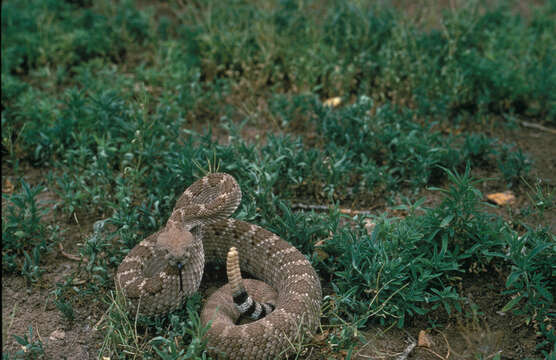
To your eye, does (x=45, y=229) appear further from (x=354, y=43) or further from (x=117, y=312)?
(x=354, y=43)

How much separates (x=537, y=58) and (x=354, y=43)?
248 centimetres

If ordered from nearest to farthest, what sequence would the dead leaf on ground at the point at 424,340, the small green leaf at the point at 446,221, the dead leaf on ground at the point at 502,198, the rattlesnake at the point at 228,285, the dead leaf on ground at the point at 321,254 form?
the rattlesnake at the point at 228,285 < the dead leaf on ground at the point at 424,340 < the small green leaf at the point at 446,221 < the dead leaf on ground at the point at 321,254 < the dead leaf on ground at the point at 502,198

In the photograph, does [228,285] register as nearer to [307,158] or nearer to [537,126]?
[307,158]

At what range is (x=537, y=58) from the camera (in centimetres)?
771

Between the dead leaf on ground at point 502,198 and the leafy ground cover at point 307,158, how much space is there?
7cm

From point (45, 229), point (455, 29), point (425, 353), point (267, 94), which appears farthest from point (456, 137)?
point (45, 229)

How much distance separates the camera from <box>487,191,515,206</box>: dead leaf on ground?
19.1ft

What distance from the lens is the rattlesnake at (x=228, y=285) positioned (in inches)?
161

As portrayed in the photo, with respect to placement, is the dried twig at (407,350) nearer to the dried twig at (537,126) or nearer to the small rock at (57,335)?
the small rock at (57,335)

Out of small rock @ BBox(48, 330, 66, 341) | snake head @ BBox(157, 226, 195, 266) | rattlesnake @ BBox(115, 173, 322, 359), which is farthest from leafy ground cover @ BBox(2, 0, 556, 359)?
snake head @ BBox(157, 226, 195, 266)

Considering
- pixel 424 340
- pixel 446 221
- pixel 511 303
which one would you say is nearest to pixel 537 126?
pixel 446 221

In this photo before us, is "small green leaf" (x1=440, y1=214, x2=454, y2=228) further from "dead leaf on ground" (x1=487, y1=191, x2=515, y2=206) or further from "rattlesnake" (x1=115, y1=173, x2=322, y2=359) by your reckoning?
"dead leaf on ground" (x1=487, y1=191, x2=515, y2=206)

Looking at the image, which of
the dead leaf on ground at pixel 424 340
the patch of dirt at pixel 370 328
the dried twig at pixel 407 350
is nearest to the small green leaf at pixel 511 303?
the patch of dirt at pixel 370 328

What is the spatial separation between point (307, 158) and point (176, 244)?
205cm
